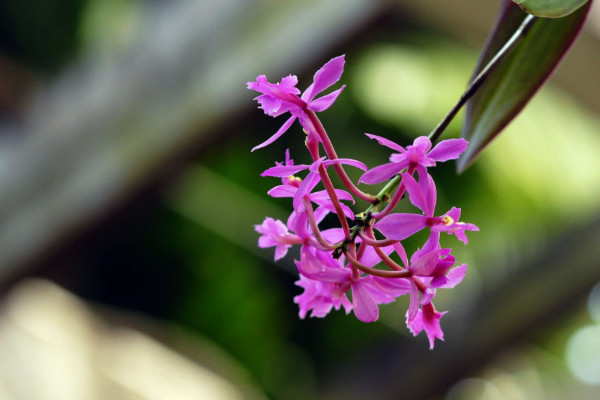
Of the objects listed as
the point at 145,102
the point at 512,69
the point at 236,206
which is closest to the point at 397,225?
the point at 512,69

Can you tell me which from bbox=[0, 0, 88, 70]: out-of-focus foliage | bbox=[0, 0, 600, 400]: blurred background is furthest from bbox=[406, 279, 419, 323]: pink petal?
bbox=[0, 0, 88, 70]: out-of-focus foliage

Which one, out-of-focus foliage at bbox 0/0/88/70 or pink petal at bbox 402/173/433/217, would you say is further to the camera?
out-of-focus foliage at bbox 0/0/88/70

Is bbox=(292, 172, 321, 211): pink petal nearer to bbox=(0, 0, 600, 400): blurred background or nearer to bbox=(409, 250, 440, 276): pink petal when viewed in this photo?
bbox=(409, 250, 440, 276): pink petal

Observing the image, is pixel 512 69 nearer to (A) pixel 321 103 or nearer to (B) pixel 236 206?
(A) pixel 321 103

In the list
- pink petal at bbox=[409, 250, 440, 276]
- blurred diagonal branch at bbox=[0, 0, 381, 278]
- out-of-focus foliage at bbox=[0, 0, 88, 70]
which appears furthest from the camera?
out-of-focus foliage at bbox=[0, 0, 88, 70]

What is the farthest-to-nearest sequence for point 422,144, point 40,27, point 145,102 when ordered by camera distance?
point 40,27 → point 145,102 → point 422,144

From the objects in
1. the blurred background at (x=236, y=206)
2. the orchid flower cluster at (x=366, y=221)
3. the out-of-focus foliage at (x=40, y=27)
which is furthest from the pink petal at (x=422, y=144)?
the out-of-focus foliage at (x=40, y=27)

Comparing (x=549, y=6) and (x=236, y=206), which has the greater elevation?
(x=549, y=6)
